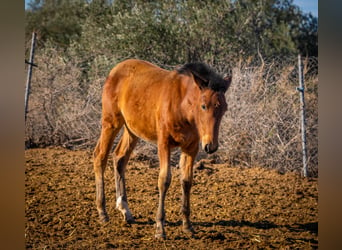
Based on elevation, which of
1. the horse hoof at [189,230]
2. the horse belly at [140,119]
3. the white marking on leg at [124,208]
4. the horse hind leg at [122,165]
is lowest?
the horse hoof at [189,230]

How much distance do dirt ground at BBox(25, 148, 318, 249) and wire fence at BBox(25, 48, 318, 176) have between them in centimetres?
20

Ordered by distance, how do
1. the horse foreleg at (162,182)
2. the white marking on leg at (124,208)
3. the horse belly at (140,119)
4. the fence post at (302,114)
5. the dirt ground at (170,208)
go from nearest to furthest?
the horse foreleg at (162,182), the dirt ground at (170,208), the horse belly at (140,119), the white marking on leg at (124,208), the fence post at (302,114)

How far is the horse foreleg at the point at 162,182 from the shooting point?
3896mm

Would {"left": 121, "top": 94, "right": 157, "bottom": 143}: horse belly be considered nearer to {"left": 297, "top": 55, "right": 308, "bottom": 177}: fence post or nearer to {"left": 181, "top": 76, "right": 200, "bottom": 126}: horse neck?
{"left": 181, "top": 76, "right": 200, "bottom": 126}: horse neck

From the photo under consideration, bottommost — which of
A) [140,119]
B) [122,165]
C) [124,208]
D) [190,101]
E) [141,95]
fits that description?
[124,208]

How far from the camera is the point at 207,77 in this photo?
3811mm

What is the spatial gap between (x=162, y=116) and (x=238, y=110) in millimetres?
1751

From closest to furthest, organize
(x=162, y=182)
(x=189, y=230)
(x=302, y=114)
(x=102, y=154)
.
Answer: (x=162, y=182) → (x=189, y=230) → (x=102, y=154) → (x=302, y=114)

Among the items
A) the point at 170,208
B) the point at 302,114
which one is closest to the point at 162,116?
the point at 170,208

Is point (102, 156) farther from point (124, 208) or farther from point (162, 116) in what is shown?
point (162, 116)

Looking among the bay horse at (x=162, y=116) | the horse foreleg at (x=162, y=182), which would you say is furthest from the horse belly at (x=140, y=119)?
the horse foreleg at (x=162, y=182)

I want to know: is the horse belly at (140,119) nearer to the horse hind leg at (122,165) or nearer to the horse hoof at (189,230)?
the horse hind leg at (122,165)

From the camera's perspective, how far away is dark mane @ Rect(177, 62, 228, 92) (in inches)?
146
